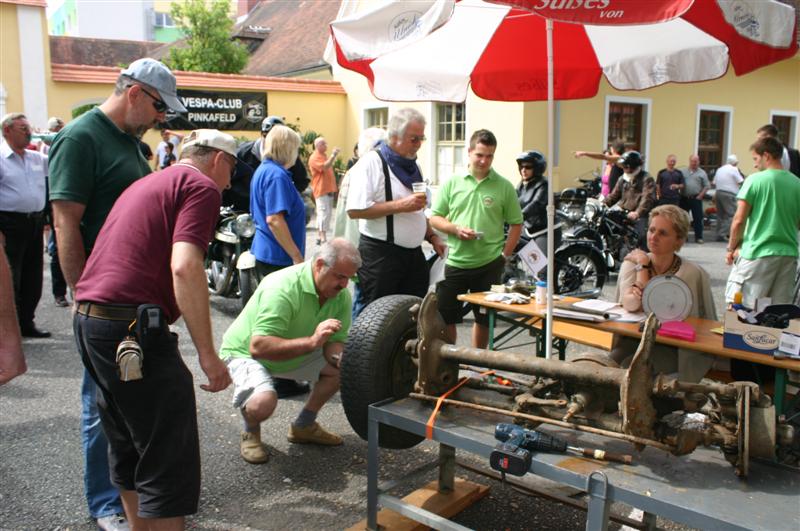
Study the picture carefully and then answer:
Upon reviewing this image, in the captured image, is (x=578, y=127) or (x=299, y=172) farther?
(x=578, y=127)

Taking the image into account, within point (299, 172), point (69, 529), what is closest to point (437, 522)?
point (69, 529)

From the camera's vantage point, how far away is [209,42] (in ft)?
80.6

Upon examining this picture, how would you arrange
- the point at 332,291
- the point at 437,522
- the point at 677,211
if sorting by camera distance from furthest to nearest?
the point at 677,211 < the point at 332,291 < the point at 437,522

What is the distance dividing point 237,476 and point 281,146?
2.19 metres

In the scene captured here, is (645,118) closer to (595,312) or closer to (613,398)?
(595,312)

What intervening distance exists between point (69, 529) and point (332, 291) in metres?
1.59

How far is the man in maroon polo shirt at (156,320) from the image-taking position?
2238 mm

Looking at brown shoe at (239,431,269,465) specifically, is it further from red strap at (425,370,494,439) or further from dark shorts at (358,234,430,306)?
red strap at (425,370,494,439)

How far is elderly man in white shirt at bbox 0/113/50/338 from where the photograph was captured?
570 cm

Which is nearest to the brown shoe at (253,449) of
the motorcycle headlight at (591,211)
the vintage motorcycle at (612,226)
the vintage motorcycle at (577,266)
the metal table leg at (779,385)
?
the metal table leg at (779,385)

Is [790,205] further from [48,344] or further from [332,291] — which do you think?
[48,344]

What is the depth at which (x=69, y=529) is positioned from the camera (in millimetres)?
2967

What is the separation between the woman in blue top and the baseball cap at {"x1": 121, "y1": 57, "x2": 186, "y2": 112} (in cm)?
174

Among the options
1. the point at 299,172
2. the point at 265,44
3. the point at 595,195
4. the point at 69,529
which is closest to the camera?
the point at 69,529
